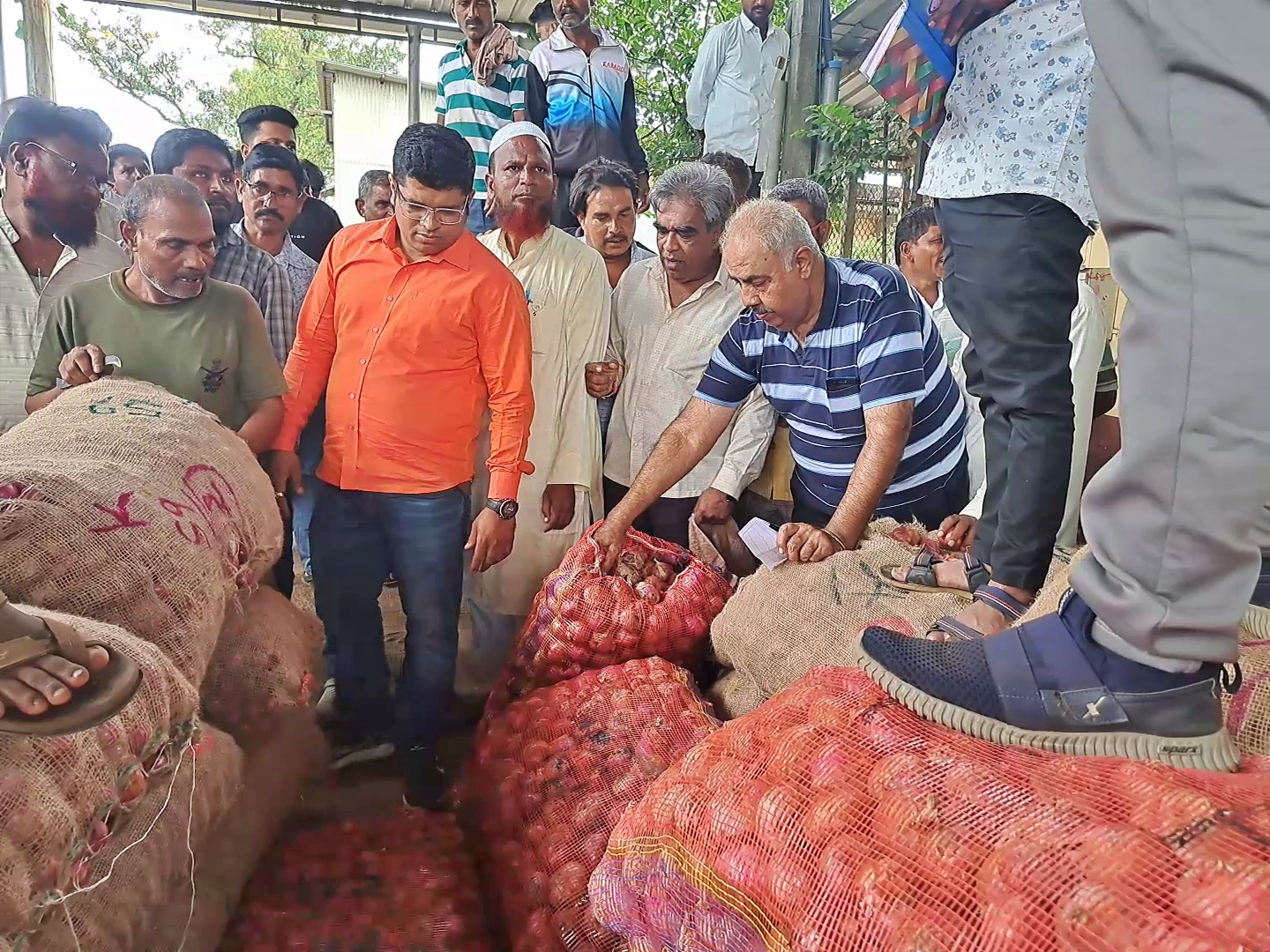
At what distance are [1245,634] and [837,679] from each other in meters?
0.64

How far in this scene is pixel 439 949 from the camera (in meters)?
1.78

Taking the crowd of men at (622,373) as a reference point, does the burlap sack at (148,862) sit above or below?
below

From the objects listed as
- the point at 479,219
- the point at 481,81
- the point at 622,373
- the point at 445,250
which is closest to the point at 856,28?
the point at 481,81

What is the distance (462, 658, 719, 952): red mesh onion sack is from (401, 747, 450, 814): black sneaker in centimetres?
35

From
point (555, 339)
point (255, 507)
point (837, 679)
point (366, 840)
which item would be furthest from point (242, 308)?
point (837, 679)

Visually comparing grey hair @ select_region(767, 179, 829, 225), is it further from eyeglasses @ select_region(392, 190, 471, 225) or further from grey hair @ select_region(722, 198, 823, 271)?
eyeglasses @ select_region(392, 190, 471, 225)

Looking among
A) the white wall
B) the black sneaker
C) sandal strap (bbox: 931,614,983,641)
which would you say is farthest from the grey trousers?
the white wall

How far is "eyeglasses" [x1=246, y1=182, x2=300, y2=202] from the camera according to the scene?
3334 mm

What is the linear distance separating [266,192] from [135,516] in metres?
2.18

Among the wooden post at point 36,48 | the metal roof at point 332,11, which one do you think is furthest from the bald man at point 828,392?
the wooden post at point 36,48

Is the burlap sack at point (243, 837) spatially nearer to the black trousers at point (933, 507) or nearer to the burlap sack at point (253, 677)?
the burlap sack at point (253, 677)

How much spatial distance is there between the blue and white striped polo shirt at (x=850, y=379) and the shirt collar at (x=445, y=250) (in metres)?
0.85

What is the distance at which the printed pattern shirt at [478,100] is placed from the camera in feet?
14.0

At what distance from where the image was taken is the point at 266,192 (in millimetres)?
3344
